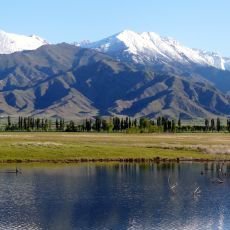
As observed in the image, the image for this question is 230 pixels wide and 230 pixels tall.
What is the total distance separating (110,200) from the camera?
293ft

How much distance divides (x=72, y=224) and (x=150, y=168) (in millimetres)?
60959

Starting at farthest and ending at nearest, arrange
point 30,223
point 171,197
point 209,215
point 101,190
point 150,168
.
Answer: point 150,168 < point 101,190 < point 171,197 < point 209,215 < point 30,223

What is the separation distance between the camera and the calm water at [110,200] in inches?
2923

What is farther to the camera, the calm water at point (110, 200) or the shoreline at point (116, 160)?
the shoreline at point (116, 160)

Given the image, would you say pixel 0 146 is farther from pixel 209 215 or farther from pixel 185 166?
pixel 209 215

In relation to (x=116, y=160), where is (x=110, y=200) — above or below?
below

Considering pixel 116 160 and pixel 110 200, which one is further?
pixel 116 160

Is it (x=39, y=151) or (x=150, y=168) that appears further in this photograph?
(x=39, y=151)

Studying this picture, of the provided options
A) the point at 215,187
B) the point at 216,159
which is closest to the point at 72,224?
the point at 215,187

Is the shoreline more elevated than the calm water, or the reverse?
the shoreline

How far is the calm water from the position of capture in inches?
2923

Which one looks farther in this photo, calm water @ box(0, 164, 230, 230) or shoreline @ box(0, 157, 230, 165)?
shoreline @ box(0, 157, 230, 165)

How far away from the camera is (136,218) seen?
7656cm

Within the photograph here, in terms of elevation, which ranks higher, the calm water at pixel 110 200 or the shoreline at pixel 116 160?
the shoreline at pixel 116 160
